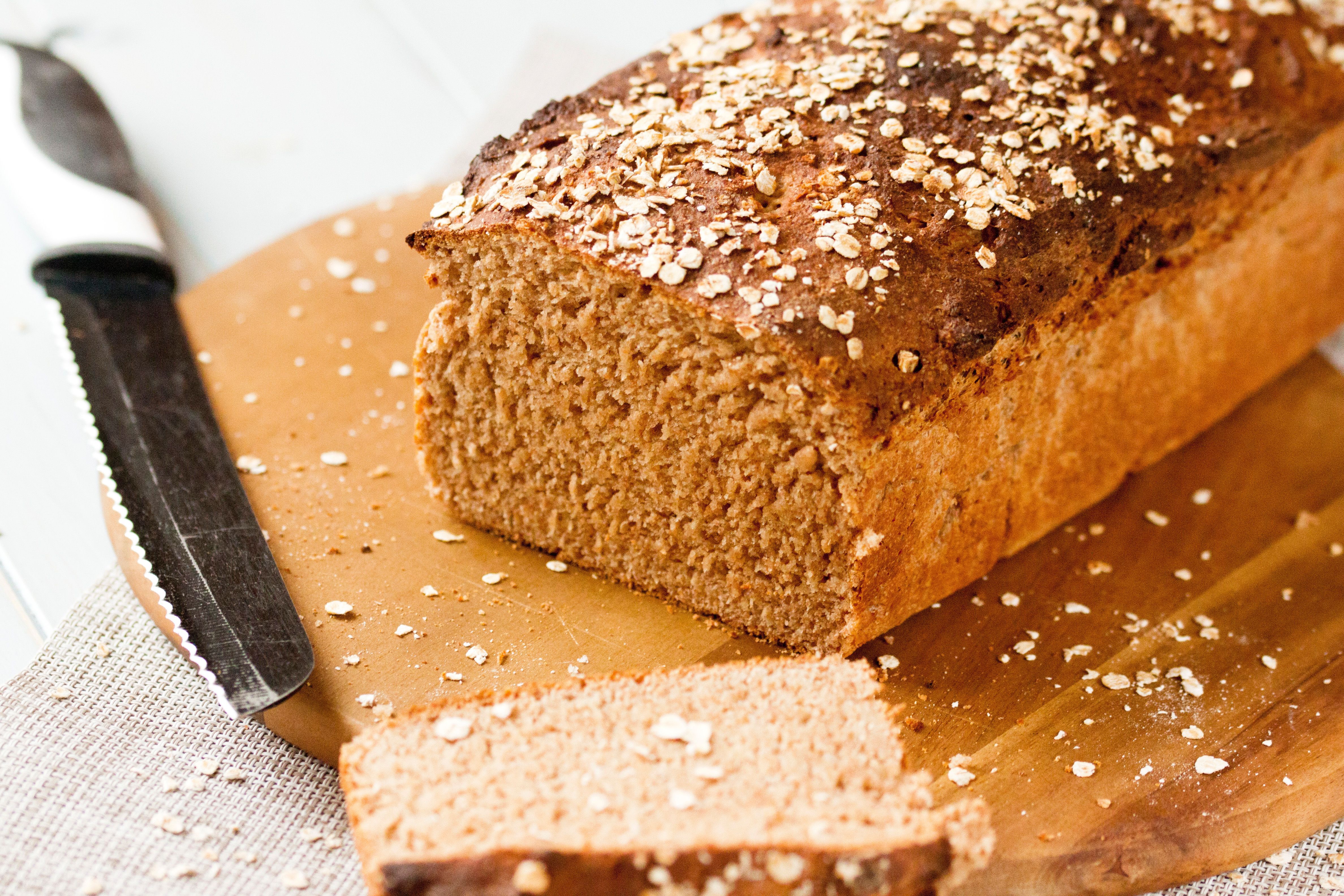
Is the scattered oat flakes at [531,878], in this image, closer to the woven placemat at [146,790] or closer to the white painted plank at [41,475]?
the woven placemat at [146,790]

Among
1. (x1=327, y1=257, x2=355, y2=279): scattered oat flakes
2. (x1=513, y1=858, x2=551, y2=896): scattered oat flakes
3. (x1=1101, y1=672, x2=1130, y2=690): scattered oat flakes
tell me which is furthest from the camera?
(x1=327, y1=257, x2=355, y2=279): scattered oat flakes

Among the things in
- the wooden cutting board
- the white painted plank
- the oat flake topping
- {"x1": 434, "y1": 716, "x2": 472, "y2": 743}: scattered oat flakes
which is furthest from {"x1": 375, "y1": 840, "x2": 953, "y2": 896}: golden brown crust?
the white painted plank

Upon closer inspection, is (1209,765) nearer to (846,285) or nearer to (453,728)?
(846,285)

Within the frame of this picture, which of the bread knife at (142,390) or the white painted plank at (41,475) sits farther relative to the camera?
the white painted plank at (41,475)

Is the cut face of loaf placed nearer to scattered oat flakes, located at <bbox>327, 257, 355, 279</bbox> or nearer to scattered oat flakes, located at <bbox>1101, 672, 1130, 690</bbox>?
scattered oat flakes, located at <bbox>1101, 672, 1130, 690</bbox>

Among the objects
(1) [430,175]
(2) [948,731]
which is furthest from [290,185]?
(2) [948,731]

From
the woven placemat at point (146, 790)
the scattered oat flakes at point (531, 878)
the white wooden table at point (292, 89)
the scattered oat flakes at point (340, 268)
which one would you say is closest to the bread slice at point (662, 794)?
the scattered oat flakes at point (531, 878)
